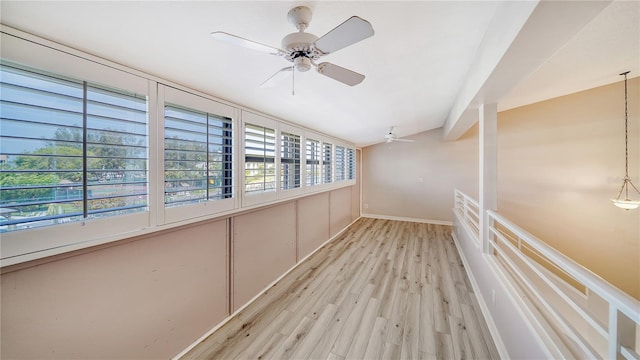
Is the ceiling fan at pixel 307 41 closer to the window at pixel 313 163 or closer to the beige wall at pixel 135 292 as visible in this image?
the beige wall at pixel 135 292

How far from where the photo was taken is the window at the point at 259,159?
2.19 meters

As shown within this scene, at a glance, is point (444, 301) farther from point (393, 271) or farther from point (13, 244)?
point (13, 244)

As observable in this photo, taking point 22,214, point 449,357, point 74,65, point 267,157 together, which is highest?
point 74,65

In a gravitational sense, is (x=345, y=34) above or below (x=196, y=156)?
above

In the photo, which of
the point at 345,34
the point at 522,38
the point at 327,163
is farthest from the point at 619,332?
the point at 327,163

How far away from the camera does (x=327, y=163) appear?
415cm

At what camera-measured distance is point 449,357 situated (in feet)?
5.39

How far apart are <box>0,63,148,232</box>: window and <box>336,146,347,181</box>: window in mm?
3561

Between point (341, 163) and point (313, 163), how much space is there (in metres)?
1.37

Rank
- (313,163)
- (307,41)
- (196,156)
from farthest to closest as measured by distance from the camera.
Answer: (313,163) < (196,156) < (307,41)

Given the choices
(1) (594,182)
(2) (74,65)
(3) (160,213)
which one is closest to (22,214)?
(3) (160,213)

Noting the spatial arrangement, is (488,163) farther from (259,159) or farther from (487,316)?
(259,159)

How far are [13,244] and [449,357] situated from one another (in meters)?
2.75

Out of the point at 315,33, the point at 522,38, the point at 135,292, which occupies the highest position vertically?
the point at 315,33
